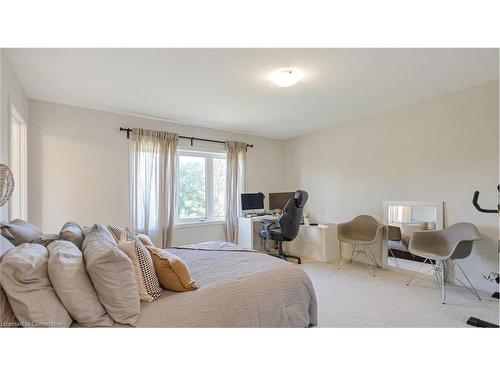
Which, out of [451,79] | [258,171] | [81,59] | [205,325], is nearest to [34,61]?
[81,59]

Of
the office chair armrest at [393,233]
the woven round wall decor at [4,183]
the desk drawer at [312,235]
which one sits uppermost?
the woven round wall decor at [4,183]

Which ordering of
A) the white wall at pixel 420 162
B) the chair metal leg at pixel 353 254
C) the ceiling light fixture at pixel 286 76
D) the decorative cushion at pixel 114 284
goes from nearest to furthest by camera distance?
the decorative cushion at pixel 114 284, the ceiling light fixture at pixel 286 76, the white wall at pixel 420 162, the chair metal leg at pixel 353 254

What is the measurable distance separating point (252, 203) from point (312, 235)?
1.23 m

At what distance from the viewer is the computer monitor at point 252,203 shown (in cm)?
465

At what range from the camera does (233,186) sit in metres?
4.66

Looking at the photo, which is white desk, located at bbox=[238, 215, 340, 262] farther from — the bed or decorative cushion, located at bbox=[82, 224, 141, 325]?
decorative cushion, located at bbox=[82, 224, 141, 325]

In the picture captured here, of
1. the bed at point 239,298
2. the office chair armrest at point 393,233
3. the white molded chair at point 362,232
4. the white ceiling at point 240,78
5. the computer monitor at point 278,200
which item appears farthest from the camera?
the computer monitor at point 278,200

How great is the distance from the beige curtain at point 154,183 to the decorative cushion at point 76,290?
8.40 feet

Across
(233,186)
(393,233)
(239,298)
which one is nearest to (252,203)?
(233,186)

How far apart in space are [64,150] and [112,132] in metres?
0.63

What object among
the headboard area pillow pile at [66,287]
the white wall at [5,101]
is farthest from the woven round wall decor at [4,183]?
the white wall at [5,101]

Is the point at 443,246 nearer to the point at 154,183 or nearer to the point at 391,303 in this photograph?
the point at 391,303

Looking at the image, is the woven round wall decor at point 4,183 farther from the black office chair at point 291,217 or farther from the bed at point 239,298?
the black office chair at point 291,217
